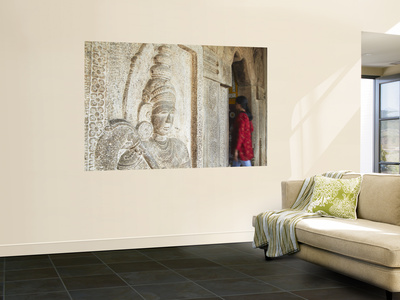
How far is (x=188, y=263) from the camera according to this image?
4773mm

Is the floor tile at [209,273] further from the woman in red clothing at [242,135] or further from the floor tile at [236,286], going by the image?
the woman in red clothing at [242,135]

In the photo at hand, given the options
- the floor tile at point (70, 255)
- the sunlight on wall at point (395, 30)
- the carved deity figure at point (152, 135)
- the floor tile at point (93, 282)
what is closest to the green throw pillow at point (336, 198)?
the carved deity figure at point (152, 135)

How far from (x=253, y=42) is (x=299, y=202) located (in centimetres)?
188

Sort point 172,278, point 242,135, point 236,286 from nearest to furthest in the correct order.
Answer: point 236,286 → point 172,278 → point 242,135

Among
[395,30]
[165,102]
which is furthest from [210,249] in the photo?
[395,30]

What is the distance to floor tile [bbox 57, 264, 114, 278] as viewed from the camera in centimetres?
434

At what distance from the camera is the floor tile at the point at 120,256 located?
16.1 feet

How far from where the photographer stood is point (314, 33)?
240 inches

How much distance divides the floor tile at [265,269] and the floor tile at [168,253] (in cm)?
68

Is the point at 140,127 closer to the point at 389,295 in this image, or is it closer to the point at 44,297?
the point at 44,297

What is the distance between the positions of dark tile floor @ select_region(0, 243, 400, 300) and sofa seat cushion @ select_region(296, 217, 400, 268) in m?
0.29

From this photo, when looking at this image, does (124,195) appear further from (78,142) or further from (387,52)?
(387,52)

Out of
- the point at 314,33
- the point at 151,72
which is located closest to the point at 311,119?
the point at 314,33

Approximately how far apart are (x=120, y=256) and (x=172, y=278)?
106 centimetres
